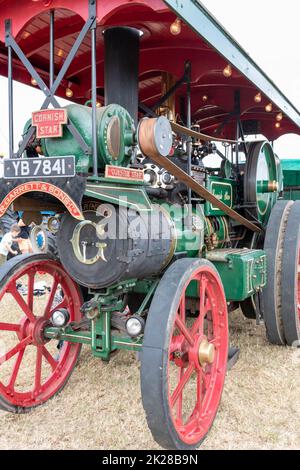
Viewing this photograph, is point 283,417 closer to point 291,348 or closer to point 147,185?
point 291,348

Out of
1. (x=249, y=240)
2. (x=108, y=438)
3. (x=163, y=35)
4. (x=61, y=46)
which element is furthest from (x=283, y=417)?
(x=61, y=46)

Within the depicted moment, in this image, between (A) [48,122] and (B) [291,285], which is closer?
(A) [48,122]

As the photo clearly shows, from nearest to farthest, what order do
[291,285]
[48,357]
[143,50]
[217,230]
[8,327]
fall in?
[8,327] → [48,357] → [143,50] → [291,285] → [217,230]

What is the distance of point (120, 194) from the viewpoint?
6.30 ft

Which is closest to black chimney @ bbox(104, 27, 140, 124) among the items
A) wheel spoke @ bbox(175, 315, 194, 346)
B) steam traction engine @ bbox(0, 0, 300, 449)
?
steam traction engine @ bbox(0, 0, 300, 449)

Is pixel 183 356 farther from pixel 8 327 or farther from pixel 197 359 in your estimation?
pixel 8 327

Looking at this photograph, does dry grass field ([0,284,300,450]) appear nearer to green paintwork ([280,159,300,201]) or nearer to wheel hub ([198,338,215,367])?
wheel hub ([198,338,215,367])

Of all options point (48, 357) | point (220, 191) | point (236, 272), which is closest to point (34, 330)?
point (48, 357)

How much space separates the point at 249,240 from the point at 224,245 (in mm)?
414

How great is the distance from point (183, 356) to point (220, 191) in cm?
143

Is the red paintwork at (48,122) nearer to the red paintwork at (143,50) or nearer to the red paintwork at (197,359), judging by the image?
the red paintwork at (143,50)

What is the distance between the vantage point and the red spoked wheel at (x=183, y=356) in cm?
163

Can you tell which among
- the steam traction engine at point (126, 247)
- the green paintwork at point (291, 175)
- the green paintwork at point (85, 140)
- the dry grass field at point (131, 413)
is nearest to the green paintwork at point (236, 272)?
the steam traction engine at point (126, 247)

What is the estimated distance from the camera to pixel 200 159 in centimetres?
297
